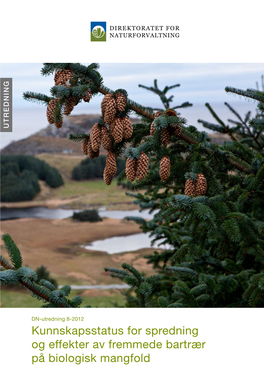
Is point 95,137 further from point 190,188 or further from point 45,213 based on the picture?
point 45,213

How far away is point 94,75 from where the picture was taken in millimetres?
2082

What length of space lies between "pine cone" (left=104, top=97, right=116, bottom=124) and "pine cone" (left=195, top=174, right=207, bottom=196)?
1.99ft

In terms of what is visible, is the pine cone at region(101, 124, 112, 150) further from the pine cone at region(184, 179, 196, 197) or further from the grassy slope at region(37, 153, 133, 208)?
the grassy slope at region(37, 153, 133, 208)

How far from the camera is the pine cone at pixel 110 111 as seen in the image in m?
1.98

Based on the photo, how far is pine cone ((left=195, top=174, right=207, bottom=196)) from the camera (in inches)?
77.1

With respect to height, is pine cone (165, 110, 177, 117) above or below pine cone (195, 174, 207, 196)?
above

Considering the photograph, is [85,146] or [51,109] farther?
[85,146]

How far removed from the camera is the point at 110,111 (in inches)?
77.9

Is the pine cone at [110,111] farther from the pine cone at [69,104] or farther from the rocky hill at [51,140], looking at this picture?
the rocky hill at [51,140]

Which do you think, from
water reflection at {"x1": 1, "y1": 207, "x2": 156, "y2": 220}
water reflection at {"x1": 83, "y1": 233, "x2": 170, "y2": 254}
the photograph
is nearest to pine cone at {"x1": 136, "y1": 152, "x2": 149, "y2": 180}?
the photograph

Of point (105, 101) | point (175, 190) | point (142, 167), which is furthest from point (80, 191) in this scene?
point (142, 167)

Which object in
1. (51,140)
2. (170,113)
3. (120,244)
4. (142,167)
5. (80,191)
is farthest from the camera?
(51,140)
